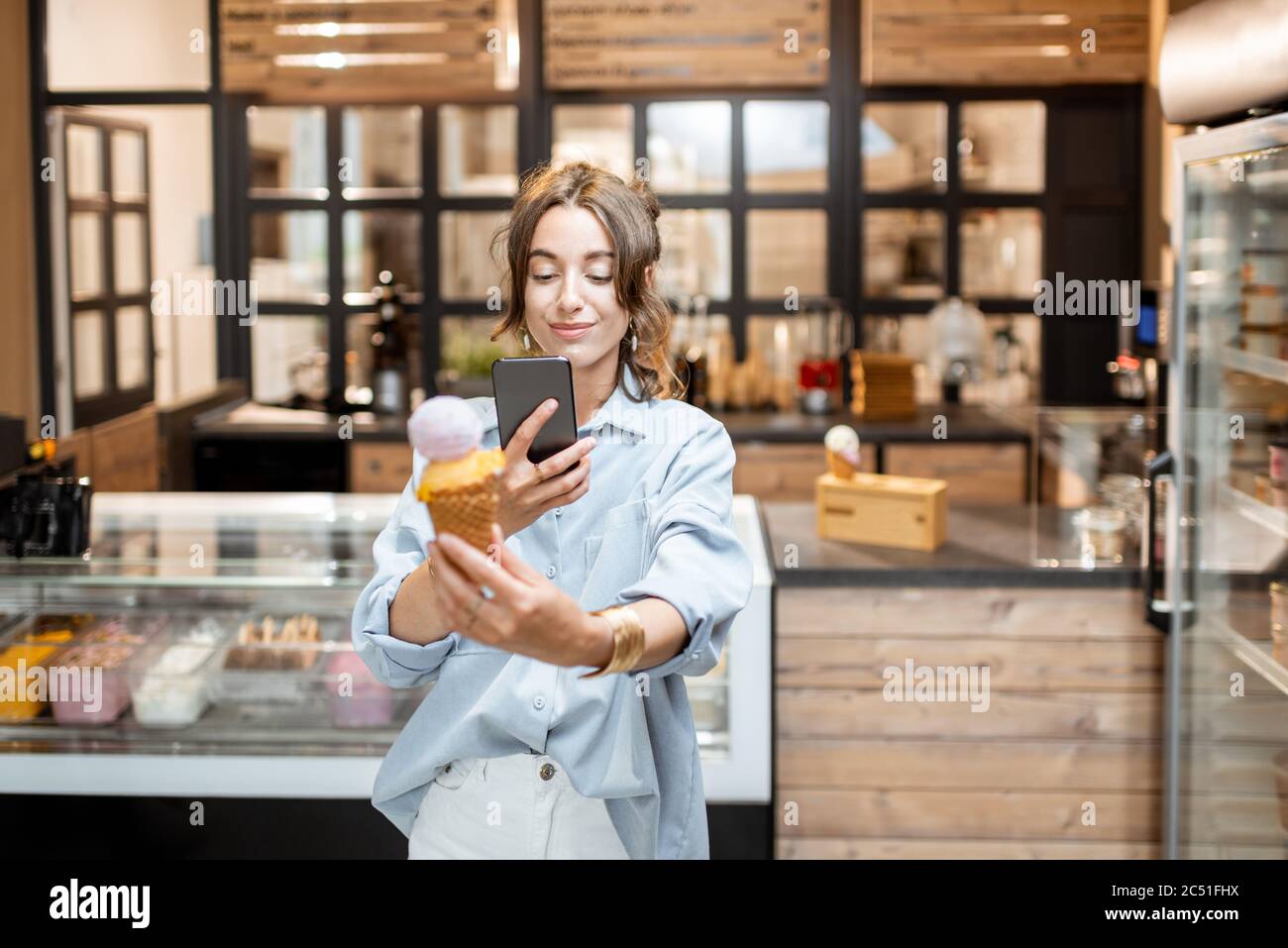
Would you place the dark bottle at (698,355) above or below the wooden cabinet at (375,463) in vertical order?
above

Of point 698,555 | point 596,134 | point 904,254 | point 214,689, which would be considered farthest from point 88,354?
point 698,555

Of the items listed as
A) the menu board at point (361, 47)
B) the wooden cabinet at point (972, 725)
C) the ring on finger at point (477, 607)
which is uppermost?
the menu board at point (361, 47)

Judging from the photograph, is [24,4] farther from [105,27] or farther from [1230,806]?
[1230,806]

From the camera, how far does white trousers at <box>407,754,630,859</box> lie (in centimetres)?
149

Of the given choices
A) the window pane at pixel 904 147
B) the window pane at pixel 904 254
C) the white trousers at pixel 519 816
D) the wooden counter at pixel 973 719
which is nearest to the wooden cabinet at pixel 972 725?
the wooden counter at pixel 973 719

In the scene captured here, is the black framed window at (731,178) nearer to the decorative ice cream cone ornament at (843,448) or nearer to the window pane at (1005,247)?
the window pane at (1005,247)

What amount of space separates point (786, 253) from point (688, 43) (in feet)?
2.78

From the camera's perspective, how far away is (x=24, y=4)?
16.7 ft

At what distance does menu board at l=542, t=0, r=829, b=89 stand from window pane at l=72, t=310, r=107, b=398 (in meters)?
1.97

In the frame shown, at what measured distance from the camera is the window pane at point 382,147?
5.48m

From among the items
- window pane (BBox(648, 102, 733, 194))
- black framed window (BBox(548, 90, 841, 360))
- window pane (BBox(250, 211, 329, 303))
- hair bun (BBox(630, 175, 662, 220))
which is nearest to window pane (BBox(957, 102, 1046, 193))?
black framed window (BBox(548, 90, 841, 360))

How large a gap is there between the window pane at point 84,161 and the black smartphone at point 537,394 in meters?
4.58

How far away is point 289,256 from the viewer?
5.57 m

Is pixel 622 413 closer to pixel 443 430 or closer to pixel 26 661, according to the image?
pixel 443 430
